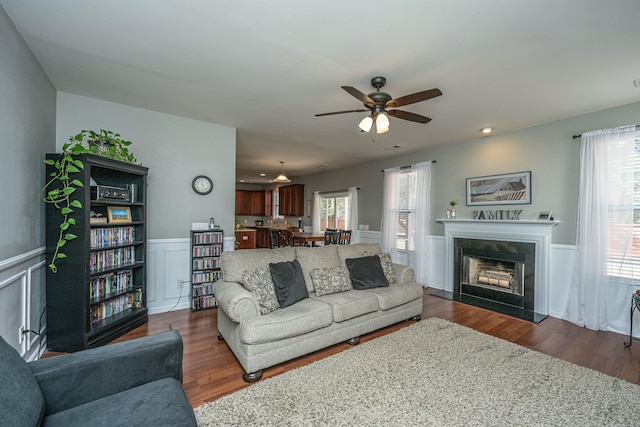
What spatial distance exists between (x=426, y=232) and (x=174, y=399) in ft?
16.3

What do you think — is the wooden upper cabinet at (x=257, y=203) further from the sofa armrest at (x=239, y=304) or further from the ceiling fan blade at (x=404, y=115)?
the ceiling fan blade at (x=404, y=115)

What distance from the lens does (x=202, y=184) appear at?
4.18m

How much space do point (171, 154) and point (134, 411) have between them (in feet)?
11.2

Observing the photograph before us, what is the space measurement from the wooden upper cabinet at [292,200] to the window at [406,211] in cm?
372

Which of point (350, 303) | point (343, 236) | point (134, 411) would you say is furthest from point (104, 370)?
point (343, 236)

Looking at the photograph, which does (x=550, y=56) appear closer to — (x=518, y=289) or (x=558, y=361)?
(x=558, y=361)

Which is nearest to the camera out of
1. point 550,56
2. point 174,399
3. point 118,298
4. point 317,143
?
point 174,399

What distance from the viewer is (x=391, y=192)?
241 inches

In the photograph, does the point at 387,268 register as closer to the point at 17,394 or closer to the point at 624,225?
the point at 624,225

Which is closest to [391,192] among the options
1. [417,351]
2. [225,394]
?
[417,351]

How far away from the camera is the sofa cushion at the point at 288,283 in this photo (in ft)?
9.11

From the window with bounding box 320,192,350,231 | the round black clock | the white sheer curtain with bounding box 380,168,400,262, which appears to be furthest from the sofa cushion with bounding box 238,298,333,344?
the window with bounding box 320,192,350,231

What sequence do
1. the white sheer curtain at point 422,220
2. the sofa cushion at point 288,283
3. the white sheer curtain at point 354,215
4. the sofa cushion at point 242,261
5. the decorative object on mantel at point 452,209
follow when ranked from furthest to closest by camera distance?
the white sheer curtain at point 354,215 → the white sheer curtain at point 422,220 → the decorative object on mantel at point 452,209 → the sofa cushion at point 242,261 → the sofa cushion at point 288,283

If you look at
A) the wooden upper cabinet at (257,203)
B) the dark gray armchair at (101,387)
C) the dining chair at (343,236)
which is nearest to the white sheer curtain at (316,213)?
the dining chair at (343,236)
